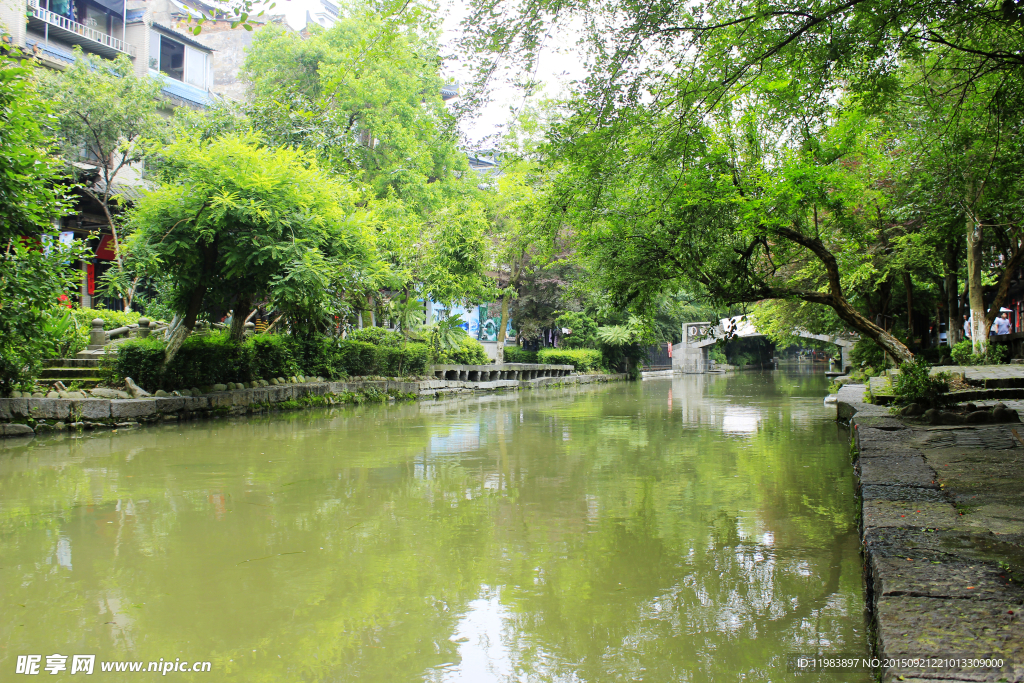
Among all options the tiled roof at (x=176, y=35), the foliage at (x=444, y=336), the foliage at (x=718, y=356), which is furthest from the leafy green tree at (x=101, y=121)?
the foliage at (x=718, y=356)

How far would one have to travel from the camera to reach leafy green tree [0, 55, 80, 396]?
7289 mm

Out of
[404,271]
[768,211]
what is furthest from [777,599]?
[404,271]

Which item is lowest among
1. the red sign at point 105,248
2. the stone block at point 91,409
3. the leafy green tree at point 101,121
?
the stone block at point 91,409

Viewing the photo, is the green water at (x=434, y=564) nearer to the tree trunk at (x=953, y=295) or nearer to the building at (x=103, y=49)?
the tree trunk at (x=953, y=295)

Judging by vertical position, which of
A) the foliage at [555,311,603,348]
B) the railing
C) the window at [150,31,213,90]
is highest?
the window at [150,31,213,90]

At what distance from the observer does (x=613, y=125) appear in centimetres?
615

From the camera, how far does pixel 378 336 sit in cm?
1808

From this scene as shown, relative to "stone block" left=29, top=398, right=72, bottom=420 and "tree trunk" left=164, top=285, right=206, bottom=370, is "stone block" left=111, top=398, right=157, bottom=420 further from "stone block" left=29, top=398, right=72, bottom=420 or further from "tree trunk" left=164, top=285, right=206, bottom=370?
"tree trunk" left=164, top=285, right=206, bottom=370

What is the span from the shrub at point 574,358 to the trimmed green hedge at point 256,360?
8429mm

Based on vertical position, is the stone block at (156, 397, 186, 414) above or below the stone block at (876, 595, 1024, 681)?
above

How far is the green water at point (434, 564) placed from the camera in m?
2.59

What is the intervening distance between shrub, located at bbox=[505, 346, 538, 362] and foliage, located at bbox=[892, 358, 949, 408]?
61.1ft

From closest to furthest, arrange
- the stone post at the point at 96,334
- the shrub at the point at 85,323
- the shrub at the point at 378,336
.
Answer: the shrub at the point at 85,323
the stone post at the point at 96,334
the shrub at the point at 378,336

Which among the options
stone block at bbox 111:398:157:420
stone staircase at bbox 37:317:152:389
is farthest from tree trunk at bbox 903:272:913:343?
stone staircase at bbox 37:317:152:389
